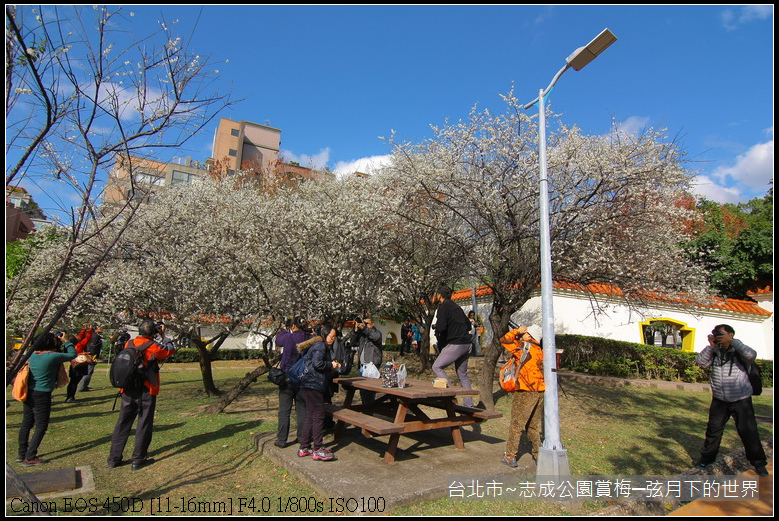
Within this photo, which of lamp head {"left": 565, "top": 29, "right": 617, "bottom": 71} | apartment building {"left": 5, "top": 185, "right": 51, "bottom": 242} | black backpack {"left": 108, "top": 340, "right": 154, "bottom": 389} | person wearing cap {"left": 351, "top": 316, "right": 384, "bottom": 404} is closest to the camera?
apartment building {"left": 5, "top": 185, "right": 51, "bottom": 242}

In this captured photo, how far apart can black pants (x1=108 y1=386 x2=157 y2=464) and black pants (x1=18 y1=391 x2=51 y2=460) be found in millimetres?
1131

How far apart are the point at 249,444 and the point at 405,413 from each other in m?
2.57

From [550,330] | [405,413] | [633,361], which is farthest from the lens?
[633,361]

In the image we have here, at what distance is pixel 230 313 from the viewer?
895 cm

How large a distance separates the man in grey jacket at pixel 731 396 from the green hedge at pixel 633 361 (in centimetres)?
817

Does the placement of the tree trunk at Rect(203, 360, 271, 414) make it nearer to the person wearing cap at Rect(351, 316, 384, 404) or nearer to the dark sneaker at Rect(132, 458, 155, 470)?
the person wearing cap at Rect(351, 316, 384, 404)

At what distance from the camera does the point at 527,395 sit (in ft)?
17.3

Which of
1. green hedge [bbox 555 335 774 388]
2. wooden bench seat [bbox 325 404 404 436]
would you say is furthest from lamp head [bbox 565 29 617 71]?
green hedge [bbox 555 335 774 388]

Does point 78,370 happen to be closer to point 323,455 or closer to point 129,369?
point 129,369

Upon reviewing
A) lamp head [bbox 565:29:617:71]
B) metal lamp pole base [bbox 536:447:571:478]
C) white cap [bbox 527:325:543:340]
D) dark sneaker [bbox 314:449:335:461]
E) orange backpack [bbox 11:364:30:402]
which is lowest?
dark sneaker [bbox 314:449:335:461]

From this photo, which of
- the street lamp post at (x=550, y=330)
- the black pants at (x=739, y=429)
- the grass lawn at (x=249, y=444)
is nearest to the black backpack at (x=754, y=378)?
the black pants at (x=739, y=429)

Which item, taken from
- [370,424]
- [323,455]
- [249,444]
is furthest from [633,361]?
[249,444]

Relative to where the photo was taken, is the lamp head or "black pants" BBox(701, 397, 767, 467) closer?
"black pants" BBox(701, 397, 767, 467)

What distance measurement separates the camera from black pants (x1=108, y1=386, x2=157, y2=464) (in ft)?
18.3
